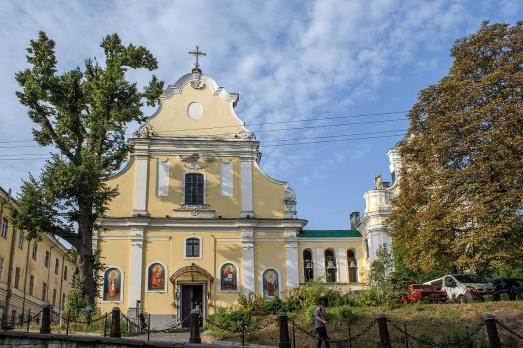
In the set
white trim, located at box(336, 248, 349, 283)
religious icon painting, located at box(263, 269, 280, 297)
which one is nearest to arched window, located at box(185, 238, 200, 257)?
religious icon painting, located at box(263, 269, 280, 297)

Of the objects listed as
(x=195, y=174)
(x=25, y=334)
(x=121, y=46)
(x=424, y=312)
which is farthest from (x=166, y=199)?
(x=424, y=312)

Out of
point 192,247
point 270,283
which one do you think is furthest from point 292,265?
point 192,247

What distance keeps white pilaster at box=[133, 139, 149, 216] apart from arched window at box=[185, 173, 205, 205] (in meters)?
2.37

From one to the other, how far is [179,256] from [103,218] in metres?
4.69

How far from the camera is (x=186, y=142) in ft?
112

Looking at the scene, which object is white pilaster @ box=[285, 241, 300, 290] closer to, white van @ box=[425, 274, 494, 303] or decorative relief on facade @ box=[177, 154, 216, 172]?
decorative relief on facade @ box=[177, 154, 216, 172]

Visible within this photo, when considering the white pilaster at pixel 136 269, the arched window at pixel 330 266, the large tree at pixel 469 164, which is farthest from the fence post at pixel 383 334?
the white pilaster at pixel 136 269

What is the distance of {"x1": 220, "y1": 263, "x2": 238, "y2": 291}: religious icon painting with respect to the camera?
31688 millimetres

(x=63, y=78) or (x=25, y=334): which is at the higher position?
(x=63, y=78)

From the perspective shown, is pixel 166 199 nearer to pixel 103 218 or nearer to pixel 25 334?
pixel 103 218

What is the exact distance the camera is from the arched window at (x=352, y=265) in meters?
33.8

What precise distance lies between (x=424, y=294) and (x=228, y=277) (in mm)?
11161

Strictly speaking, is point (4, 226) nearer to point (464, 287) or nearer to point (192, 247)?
point (192, 247)

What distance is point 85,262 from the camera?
993 inches
